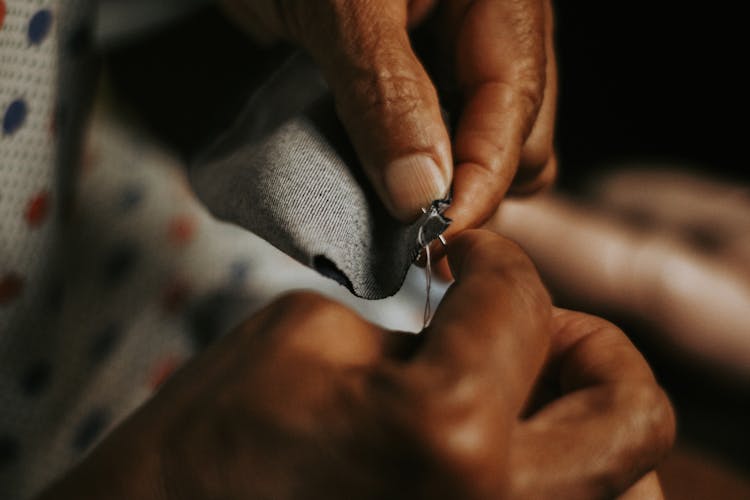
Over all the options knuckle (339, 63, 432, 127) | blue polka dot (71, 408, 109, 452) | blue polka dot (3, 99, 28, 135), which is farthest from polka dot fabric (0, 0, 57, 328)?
knuckle (339, 63, 432, 127)

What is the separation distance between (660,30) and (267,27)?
60 centimetres

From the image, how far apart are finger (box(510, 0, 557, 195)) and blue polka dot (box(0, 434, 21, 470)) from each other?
461mm

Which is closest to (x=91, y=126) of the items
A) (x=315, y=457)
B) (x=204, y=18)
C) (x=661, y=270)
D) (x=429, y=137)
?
(x=204, y=18)

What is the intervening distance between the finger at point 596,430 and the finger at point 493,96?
12 centimetres

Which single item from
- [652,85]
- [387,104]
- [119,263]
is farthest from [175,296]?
[652,85]

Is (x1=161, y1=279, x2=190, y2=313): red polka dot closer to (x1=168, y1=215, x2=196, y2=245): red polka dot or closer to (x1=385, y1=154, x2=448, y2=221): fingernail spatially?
(x1=168, y1=215, x2=196, y2=245): red polka dot

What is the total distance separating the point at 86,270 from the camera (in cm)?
59

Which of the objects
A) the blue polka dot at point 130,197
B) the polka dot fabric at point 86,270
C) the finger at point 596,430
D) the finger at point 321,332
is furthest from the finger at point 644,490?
the blue polka dot at point 130,197

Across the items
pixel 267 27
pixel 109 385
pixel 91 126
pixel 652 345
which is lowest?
pixel 652 345

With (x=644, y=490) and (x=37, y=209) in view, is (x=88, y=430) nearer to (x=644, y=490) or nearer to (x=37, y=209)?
(x=37, y=209)

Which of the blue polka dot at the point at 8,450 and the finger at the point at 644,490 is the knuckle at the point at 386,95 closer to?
the finger at the point at 644,490

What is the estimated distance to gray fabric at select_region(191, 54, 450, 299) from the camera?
1.35 ft

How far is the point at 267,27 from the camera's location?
1.96ft

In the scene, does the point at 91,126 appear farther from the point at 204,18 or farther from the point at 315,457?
the point at 315,457
